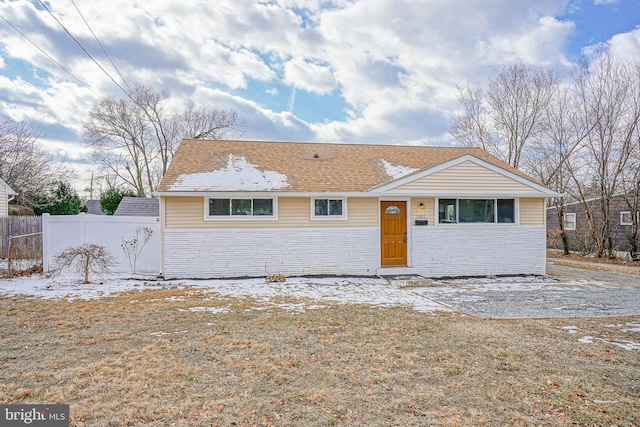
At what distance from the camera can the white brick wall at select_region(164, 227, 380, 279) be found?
10.8 meters

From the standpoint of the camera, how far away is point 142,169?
30.2 meters

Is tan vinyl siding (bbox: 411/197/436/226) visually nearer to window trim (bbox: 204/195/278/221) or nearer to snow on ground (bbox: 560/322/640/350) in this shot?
window trim (bbox: 204/195/278/221)

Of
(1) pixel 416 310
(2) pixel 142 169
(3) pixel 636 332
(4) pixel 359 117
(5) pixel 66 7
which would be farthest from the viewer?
(2) pixel 142 169

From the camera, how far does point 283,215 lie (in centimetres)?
1122

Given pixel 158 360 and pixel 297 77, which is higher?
pixel 297 77

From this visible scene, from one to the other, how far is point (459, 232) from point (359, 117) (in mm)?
10340

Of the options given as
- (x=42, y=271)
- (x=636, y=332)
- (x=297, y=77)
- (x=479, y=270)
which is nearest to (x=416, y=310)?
(x=636, y=332)

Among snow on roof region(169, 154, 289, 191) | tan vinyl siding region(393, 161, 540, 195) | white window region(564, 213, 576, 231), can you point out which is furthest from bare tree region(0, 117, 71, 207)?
white window region(564, 213, 576, 231)

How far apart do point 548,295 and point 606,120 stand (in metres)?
13.1

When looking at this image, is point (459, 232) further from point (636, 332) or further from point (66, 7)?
point (66, 7)

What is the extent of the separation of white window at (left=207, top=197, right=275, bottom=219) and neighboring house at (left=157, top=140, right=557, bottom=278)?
0.03 meters

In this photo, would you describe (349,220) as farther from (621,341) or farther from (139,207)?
(139,207)

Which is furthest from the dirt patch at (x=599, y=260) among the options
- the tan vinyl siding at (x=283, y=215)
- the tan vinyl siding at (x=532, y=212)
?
the tan vinyl siding at (x=283, y=215)

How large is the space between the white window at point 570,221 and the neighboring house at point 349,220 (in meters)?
13.3
